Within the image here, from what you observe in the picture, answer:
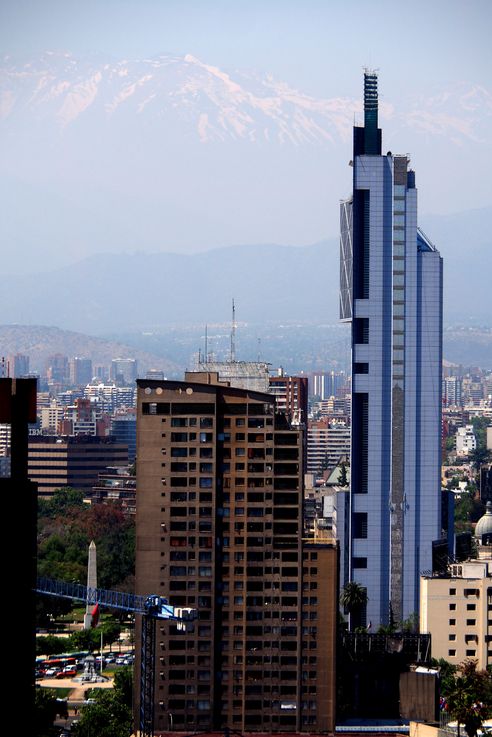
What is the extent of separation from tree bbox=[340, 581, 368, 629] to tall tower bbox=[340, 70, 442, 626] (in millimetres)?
1971

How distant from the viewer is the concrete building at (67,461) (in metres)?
106

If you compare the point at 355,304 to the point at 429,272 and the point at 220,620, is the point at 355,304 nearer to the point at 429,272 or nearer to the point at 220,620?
the point at 429,272

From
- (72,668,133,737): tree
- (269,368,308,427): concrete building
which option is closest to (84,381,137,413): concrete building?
(269,368,308,427): concrete building

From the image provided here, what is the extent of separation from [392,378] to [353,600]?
755cm

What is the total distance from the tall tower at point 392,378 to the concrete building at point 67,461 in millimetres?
44691

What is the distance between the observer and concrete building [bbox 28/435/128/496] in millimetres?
106438

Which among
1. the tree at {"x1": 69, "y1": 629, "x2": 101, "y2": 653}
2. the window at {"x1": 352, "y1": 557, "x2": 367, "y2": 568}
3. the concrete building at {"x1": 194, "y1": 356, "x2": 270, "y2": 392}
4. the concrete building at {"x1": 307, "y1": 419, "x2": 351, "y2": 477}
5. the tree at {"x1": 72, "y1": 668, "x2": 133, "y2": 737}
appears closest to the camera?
the tree at {"x1": 72, "y1": 668, "x2": 133, "y2": 737}

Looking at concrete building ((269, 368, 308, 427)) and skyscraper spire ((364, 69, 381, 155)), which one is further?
concrete building ((269, 368, 308, 427))

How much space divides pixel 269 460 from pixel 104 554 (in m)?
31.4

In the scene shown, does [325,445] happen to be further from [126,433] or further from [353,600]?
[353,600]

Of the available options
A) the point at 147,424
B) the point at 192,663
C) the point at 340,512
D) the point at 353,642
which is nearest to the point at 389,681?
the point at 353,642

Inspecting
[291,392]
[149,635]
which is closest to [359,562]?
[149,635]

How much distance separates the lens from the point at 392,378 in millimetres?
62281

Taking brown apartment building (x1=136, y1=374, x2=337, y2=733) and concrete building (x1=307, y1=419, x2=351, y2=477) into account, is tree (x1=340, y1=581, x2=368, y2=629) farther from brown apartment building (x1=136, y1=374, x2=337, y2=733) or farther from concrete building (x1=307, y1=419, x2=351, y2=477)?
concrete building (x1=307, y1=419, x2=351, y2=477)
